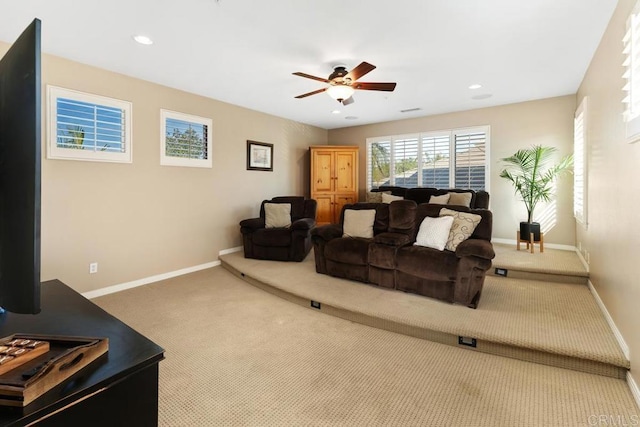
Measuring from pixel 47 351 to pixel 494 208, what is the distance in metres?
6.04

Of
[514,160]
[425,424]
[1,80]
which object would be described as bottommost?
[425,424]

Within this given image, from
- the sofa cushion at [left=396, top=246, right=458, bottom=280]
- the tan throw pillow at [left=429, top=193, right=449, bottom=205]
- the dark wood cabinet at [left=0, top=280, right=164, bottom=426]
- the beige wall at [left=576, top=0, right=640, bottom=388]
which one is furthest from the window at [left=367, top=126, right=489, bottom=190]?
the dark wood cabinet at [left=0, top=280, right=164, bottom=426]

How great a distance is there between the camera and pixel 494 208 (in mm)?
5473

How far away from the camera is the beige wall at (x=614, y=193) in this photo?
1.98 m

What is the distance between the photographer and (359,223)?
4.15m

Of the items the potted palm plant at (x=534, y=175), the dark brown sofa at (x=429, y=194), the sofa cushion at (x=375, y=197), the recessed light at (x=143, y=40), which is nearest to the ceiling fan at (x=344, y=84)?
the recessed light at (x=143, y=40)

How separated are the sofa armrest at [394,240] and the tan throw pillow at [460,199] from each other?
1839 mm

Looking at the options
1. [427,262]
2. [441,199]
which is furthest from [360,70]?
[441,199]

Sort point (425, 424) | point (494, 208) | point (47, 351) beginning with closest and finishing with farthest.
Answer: point (47, 351) < point (425, 424) < point (494, 208)

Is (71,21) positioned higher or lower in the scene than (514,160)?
higher

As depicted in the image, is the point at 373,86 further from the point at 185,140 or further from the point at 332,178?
the point at 332,178

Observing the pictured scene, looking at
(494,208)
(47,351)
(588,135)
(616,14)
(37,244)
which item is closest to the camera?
(37,244)

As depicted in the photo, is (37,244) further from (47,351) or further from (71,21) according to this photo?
(71,21)

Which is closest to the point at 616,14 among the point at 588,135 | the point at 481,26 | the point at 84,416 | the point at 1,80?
the point at 481,26
